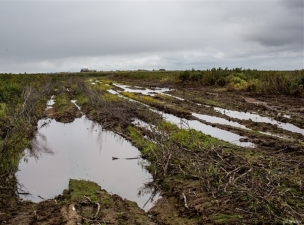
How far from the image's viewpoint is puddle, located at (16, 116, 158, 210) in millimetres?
8070

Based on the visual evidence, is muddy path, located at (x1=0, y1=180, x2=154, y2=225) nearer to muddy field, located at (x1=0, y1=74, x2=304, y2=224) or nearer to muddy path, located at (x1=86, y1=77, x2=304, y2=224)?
muddy field, located at (x1=0, y1=74, x2=304, y2=224)

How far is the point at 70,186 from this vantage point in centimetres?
779

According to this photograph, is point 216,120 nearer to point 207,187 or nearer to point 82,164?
point 82,164

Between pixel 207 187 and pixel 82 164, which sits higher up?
pixel 207 187

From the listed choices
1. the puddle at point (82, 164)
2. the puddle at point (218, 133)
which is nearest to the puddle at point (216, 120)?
the puddle at point (218, 133)

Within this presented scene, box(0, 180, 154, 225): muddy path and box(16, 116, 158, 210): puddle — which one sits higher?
box(0, 180, 154, 225): muddy path

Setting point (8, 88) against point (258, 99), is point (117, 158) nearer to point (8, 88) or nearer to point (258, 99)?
point (258, 99)

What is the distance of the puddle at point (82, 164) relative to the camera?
807cm

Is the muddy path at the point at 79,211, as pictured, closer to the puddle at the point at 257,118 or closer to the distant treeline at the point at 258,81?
the puddle at the point at 257,118

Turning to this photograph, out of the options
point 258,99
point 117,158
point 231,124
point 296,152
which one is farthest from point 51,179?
point 258,99

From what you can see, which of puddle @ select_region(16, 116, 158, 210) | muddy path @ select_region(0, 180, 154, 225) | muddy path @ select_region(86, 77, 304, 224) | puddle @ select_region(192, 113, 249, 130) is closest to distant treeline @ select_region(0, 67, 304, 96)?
puddle @ select_region(192, 113, 249, 130)

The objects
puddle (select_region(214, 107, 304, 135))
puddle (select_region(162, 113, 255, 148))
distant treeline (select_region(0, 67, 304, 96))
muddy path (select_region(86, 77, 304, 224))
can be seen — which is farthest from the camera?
distant treeline (select_region(0, 67, 304, 96))

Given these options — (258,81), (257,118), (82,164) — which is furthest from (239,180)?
(258,81)

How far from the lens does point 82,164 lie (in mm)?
9906
